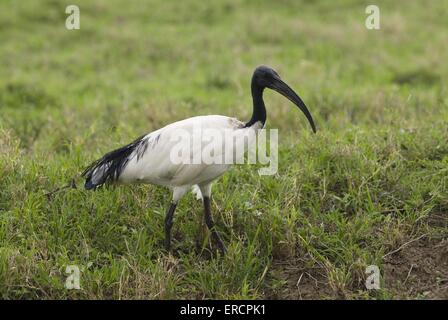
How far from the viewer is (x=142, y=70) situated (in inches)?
441

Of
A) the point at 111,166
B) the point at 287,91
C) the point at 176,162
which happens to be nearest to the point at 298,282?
the point at 176,162

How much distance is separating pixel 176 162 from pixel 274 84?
0.94m

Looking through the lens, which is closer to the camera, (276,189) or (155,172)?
(155,172)

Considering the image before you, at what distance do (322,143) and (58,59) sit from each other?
252 inches

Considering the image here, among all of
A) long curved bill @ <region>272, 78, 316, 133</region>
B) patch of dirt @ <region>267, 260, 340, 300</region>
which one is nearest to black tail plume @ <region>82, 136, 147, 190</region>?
long curved bill @ <region>272, 78, 316, 133</region>

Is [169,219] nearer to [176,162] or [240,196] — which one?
Result: [176,162]

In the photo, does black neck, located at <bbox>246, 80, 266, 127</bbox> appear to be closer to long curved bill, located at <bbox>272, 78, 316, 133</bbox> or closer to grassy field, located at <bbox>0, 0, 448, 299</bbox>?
long curved bill, located at <bbox>272, 78, 316, 133</bbox>

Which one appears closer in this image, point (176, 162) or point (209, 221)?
point (176, 162)

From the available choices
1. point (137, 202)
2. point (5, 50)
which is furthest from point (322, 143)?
point (5, 50)

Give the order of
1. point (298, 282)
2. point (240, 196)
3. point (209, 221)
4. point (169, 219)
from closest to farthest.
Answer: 1. point (298, 282)
2. point (169, 219)
3. point (209, 221)
4. point (240, 196)

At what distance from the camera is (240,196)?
5699 mm

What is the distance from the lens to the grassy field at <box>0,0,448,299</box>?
4.82 m

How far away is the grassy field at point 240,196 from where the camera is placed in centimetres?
482
